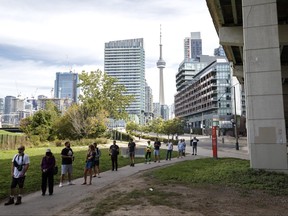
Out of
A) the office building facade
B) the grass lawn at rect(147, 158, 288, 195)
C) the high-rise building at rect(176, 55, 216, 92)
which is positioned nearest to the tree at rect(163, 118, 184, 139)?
the office building facade

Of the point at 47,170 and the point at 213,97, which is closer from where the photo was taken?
the point at 47,170

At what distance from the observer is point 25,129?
164 feet

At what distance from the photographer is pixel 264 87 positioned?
47.3ft

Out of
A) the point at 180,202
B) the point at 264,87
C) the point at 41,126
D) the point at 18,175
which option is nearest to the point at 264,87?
the point at 264,87

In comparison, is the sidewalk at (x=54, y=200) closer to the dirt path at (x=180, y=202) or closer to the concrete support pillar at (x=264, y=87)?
the dirt path at (x=180, y=202)

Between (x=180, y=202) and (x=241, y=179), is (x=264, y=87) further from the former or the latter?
(x=180, y=202)

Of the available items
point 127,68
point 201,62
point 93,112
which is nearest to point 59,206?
point 93,112

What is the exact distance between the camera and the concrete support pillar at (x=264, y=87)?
46.1 ft

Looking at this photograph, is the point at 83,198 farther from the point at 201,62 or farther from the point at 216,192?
the point at 201,62

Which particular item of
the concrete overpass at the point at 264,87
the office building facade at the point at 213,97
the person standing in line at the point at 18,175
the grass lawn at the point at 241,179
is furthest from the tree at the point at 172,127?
the person standing in line at the point at 18,175

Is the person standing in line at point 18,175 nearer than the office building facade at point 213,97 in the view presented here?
Yes

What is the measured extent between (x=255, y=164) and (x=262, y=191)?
3.93 m

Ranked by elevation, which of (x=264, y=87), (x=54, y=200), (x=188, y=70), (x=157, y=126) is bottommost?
(x=54, y=200)

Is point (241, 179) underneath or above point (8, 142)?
underneath
